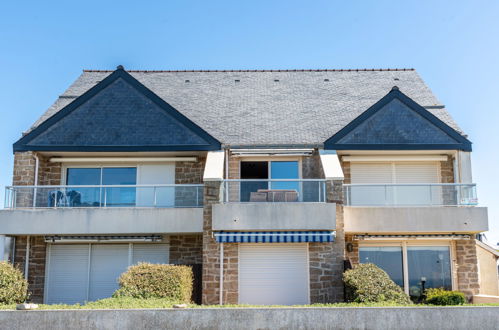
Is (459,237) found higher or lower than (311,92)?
lower

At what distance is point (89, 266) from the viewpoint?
25266 millimetres

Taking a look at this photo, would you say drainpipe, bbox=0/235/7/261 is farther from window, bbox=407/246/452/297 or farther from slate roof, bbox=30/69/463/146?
window, bbox=407/246/452/297

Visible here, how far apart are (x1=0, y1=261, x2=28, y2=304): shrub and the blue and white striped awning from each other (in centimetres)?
707

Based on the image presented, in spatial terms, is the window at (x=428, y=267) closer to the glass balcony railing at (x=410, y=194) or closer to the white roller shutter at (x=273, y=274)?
the glass balcony railing at (x=410, y=194)

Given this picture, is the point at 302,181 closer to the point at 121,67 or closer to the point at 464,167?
the point at 464,167

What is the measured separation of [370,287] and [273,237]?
4.13 meters

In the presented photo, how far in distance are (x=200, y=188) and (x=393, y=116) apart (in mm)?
8838

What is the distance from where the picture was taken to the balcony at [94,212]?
23594 millimetres

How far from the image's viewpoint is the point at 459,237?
24062 millimetres

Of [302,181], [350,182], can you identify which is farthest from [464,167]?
[302,181]

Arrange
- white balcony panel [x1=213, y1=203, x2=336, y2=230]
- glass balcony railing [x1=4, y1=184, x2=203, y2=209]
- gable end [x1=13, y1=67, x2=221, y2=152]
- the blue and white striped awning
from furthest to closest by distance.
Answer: gable end [x1=13, y1=67, x2=221, y2=152] → glass balcony railing [x1=4, y1=184, x2=203, y2=209] → white balcony panel [x1=213, y1=203, x2=336, y2=230] → the blue and white striped awning

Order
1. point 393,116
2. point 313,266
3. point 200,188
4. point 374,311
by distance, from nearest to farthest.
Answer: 1. point 374,311
2. point 313,266
3. point 200,188
4. point 393,116

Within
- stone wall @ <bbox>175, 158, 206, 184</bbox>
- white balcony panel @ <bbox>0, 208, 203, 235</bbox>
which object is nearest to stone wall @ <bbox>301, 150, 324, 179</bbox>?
stone wall @ <bbox>175, 158, 206, 184</bbox>

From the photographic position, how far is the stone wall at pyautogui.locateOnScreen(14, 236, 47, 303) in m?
24.6
